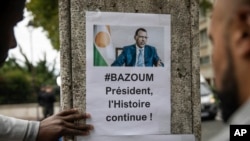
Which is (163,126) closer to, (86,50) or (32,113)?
(86,50)

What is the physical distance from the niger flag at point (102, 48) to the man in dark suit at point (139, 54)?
4 centimetres

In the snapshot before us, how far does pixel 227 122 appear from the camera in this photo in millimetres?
1162

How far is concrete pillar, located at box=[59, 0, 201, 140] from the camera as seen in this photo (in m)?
2.53

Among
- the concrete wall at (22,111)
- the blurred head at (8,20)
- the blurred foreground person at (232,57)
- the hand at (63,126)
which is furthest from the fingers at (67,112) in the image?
the concrete wall at (22,111)

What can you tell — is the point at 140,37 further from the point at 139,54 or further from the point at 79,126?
the point at 79,126

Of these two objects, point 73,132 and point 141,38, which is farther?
point 141,38

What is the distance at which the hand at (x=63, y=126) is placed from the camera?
2473 mm

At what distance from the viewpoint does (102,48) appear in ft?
8.34

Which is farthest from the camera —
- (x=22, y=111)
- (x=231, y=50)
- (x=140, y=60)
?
Answer: (x=22, y=111)

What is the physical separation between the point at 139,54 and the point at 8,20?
3.14 feet

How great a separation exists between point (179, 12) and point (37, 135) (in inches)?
40.0

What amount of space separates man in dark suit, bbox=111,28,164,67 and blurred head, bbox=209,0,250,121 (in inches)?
52.1

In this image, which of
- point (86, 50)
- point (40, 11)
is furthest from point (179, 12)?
point (40, 11)

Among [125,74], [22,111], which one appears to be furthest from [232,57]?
[22,111]
